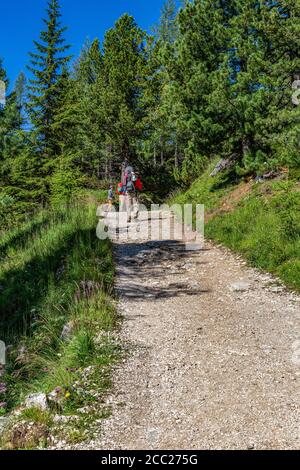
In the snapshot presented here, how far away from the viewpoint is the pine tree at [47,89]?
982 inches

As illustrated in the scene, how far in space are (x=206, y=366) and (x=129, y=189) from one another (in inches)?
457

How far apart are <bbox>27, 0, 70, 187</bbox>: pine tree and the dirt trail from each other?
18.5 m

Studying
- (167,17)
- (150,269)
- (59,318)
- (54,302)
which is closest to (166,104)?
(150,269)

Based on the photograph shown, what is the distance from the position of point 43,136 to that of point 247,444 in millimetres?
24632

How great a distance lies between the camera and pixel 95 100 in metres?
29.0

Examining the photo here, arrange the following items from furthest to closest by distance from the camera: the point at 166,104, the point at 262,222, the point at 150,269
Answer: the point at 166,104, the point at 262,222, the point at 150,269

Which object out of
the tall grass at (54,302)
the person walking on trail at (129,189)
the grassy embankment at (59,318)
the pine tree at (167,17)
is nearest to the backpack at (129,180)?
the person walking on trail at (129,189)

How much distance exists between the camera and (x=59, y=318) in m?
6.50

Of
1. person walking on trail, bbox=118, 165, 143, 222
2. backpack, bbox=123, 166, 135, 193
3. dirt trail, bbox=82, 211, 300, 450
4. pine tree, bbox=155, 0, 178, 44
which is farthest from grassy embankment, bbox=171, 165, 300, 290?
pine tree, bbox=155, 0, 178, 44

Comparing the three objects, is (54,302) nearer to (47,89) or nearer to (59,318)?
(59,318)

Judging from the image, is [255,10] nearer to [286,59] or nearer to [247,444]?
[286,59]

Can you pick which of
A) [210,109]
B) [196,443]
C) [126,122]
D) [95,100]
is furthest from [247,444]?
[95,100]

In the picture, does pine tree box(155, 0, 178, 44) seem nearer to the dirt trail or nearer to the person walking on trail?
the person walking on trail

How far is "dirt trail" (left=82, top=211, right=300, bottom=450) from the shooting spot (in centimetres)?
366
